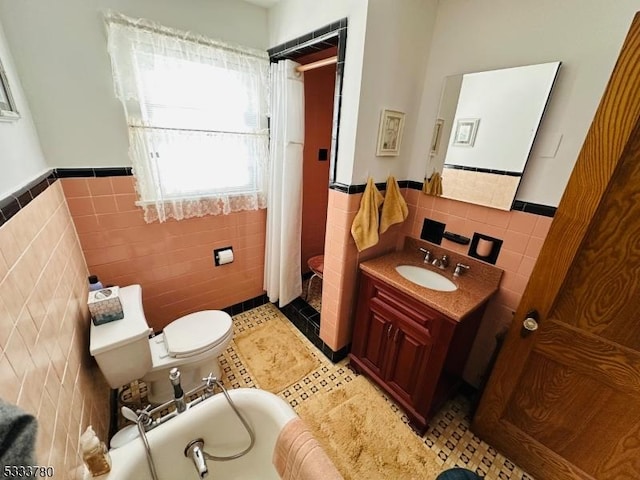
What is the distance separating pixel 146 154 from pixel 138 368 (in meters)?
1.17

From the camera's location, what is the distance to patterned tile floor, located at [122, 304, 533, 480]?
1361 millimetres

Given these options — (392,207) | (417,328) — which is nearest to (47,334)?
(417,328)

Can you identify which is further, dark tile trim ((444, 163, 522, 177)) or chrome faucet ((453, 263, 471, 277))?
chrome faucet ((453, 263, 471, 277))

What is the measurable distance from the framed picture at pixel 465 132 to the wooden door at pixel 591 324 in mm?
563

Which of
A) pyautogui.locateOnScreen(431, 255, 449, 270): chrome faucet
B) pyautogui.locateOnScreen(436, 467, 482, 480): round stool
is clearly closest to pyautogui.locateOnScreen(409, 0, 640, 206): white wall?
pyautogui.locateOnScreen(431, 255, 449, 270): chrome faucet

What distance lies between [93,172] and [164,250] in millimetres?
597

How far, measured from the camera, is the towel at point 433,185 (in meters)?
→ 1.60

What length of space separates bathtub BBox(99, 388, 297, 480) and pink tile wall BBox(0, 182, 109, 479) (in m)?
0.26

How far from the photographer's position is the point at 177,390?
113cm

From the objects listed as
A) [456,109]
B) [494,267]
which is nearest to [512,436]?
[494,267]

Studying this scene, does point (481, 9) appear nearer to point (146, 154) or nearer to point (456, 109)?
point (456, 109)

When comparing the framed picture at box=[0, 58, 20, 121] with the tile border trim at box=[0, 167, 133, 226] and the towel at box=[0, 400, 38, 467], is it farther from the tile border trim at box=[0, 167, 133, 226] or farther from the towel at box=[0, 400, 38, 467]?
the towel at box=[0, 400, 38, 467]

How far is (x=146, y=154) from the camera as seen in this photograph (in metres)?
1.53

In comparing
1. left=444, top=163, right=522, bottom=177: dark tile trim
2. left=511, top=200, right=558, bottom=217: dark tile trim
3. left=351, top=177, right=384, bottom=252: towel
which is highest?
left=444, top=163, right=522, bottom=177: dark tile trim
